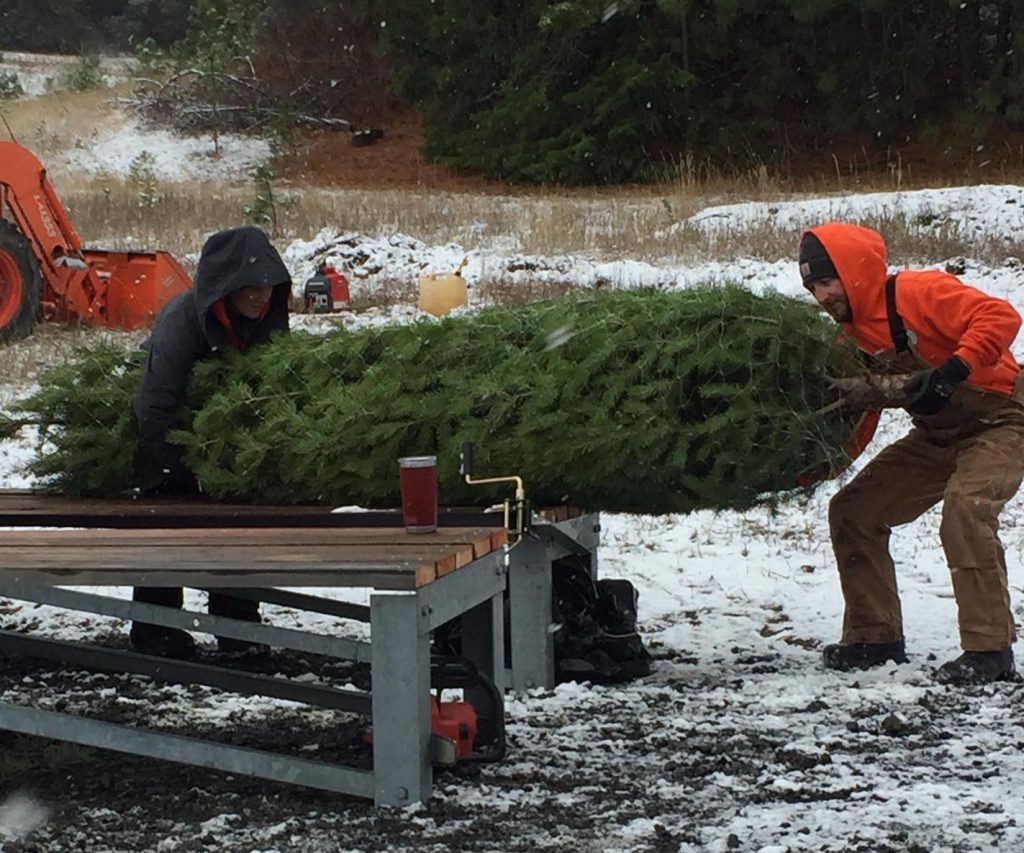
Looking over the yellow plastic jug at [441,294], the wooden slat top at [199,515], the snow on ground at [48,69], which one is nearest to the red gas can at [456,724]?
the wooden slat top at [199,515]

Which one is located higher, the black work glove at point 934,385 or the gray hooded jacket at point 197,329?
the gray hooded jacket at point 197,329

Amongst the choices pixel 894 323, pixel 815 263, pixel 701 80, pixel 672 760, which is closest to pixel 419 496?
pixel 672 760

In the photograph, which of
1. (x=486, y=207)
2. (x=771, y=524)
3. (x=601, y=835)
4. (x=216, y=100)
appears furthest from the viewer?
(x=216, y=100)

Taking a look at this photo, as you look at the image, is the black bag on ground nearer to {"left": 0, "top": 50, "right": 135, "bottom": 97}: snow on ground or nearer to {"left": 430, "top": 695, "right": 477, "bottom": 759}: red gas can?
{"left": 430, "top": 695, "right": 477, "bottom": 759}: red gas can

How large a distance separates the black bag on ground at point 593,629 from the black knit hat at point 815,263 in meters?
1.33

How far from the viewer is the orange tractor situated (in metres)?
12.3

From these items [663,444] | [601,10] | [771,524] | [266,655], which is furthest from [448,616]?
[601,10]

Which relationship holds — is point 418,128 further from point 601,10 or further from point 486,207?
point 486,207

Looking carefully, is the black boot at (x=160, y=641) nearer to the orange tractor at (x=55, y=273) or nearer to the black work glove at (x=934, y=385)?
the black work glove at (x=934, y=385)

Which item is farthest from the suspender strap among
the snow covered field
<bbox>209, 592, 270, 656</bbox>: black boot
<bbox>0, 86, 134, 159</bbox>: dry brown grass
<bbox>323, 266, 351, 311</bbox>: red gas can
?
<bbox>0, 86, 134, 159</bbox>: dry brown grass

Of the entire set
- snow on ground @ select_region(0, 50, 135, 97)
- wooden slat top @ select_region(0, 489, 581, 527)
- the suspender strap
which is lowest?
wooden slat top @ select_region(0, 489, 581, 527)

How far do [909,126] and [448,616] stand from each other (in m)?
28.5

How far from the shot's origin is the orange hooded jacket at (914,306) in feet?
16.9

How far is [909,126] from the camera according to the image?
3055 cm
